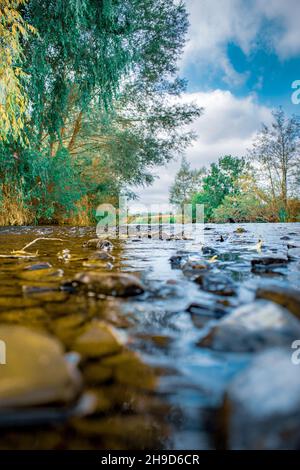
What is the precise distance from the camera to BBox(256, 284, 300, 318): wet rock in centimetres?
92

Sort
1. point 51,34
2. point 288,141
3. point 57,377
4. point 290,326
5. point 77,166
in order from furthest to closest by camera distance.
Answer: point 288,141 < point 77,166 < point 51,34 < point 290,326 < point 57,377

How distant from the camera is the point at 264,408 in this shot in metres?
0.42

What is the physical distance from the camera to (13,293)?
1245mm

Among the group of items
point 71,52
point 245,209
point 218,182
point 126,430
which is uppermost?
point 218,182

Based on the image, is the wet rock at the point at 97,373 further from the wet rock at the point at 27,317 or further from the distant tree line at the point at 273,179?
the distant tree line at the point at 273,179

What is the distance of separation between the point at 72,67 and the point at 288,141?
16094 millimetres

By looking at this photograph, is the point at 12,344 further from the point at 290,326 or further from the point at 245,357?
the point at 290,326

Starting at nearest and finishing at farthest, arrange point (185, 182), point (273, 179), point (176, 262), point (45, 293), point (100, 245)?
1. point (45, 293)
2. point (176, 262)
3. point (100, 245)
4. point (273, 179)
5. point (185, 182)

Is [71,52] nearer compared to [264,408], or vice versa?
[264,408]

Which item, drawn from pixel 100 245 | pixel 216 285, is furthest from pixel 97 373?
pixel 100 245

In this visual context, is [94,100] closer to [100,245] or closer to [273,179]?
[100,245]

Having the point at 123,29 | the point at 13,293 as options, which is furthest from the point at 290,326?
the point at 123,29

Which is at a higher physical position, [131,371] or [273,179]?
[273,179]

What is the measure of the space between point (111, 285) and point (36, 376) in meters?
0.72
